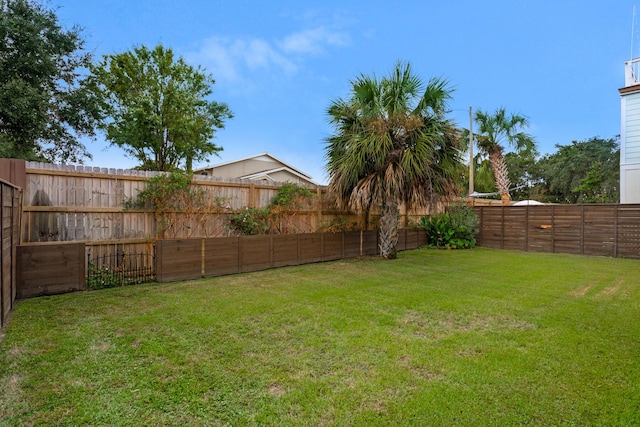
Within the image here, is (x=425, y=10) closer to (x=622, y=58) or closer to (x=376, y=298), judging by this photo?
(x=622, y=58)

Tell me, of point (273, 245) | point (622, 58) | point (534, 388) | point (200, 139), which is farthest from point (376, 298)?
point (200, 139)

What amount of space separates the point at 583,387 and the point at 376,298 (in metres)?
2.60

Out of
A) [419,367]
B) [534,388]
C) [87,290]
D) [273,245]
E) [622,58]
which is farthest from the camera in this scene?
[622,58]

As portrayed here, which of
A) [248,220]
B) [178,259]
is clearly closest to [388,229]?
[248,220]

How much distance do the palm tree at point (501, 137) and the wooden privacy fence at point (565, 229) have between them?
2.95 metres

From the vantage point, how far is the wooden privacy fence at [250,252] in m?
5.71

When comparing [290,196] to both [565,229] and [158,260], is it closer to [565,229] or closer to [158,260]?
[158,260]

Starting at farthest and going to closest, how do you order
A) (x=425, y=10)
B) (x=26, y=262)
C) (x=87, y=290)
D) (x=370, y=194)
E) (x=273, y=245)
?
(x=425, y=10), (x=370, y=194), (x=273, y=245), (x=87, y=290), (x=26, y=262)

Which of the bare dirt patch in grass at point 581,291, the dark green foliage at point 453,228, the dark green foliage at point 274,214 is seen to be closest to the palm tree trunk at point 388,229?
the dark green foliage at point 274,214

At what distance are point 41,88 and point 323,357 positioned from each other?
11.9 metres

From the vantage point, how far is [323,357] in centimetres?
275

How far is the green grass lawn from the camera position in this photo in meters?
2.01

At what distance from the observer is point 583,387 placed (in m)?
2.29

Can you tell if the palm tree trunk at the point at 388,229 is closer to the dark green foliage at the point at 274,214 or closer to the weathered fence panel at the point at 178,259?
the dark green foliage at the point at 274,214
